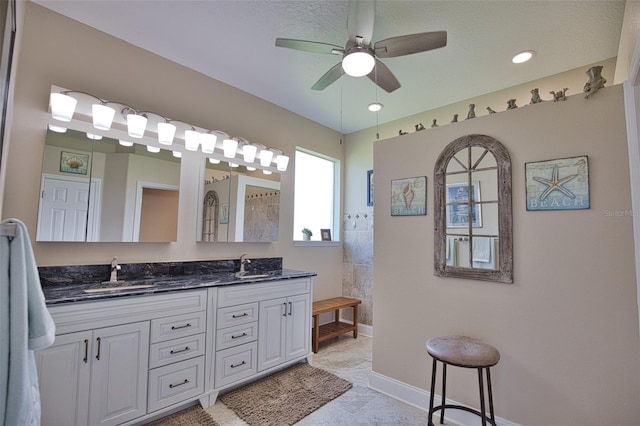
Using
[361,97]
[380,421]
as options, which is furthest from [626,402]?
[361,97]

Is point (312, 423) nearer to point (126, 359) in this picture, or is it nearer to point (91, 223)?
point (126, 359)

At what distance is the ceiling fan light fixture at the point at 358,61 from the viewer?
5.82 ft

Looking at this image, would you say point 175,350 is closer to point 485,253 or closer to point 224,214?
point 224,214

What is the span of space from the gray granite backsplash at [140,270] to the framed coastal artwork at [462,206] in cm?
198

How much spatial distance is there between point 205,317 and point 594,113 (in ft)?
9.22

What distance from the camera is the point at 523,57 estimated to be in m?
2.51

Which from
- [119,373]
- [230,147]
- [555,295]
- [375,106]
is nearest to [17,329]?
[119,373]

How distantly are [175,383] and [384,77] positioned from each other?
2.65 meters

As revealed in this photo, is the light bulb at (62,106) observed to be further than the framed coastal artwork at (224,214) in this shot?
No

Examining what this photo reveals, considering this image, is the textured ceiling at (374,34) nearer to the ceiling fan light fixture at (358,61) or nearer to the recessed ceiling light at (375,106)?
the recessed ceiling light at (375,106)

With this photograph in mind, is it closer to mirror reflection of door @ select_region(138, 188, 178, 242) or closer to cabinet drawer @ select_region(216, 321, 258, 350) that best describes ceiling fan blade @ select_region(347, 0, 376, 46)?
mirror reflection of door @ select_region(138, 188, 178, 242)

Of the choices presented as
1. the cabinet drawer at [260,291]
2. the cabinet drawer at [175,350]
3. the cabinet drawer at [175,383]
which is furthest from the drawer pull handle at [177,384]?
the cabinet drawer at [260,291]

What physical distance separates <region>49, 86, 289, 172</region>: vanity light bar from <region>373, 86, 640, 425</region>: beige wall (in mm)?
1735

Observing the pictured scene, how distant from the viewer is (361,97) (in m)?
3.28
